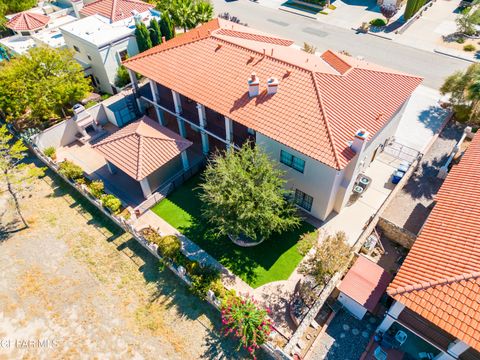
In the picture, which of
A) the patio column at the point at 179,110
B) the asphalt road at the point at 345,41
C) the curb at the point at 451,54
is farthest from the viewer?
the curb at the point at 451,54

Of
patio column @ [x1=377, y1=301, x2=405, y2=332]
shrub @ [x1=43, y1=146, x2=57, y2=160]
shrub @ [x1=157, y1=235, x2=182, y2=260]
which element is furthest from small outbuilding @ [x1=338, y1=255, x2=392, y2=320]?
shrub @ [x1=43, y1=146, x2=57, y2=160]

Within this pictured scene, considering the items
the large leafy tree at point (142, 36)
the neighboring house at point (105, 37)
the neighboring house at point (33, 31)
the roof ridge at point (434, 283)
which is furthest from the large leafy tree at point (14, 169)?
the roof ridge at point (434, 283)

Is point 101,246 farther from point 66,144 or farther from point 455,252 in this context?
point 455,252

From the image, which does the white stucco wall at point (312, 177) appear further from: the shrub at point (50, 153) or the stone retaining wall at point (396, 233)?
the shrub at point (50, 153)

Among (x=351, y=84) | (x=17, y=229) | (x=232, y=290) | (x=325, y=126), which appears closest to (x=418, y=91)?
(x=351, y=84)

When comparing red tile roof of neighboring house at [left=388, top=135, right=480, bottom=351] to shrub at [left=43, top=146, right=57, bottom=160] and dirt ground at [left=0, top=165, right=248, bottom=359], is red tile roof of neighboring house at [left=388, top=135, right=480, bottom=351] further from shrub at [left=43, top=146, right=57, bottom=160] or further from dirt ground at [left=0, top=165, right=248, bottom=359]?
shrub at [left=43, top=146, right=57, bottom=160]

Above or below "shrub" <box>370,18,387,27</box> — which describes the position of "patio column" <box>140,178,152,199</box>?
below
